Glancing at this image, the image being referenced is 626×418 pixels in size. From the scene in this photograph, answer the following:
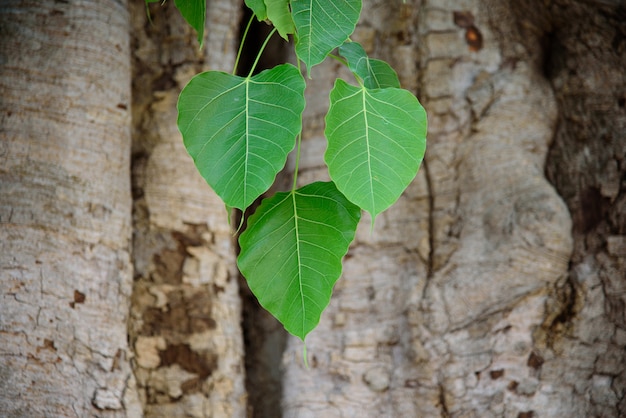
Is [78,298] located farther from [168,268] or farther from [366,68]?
[366,68]

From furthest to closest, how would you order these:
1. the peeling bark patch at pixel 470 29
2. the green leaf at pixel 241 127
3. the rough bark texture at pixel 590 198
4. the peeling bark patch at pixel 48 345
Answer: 1. the peeling bark patch at pixel 470 29
2. the rough bark texture at pixel 590 198
3. the peeling bark patch at pixel 48 345
4. the green leaf at pixel 241 127

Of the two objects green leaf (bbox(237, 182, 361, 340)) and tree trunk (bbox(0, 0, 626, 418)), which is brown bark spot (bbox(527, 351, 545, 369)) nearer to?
tree trunk (bbox(0, 0, 626, 418))

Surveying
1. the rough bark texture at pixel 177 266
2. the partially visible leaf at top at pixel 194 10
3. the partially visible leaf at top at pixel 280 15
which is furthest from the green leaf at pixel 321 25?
the rough bark texture at pixel 177 266

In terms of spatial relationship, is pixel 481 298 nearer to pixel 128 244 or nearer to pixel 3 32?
pixel 128 244

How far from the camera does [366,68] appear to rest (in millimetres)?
1160

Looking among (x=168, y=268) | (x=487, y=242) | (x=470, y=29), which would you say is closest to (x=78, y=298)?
(x=168, y=268)

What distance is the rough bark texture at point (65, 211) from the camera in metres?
1.22

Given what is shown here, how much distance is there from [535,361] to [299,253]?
0.68 metres

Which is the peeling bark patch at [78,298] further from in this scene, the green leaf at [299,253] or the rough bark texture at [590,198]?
the rough bark texture at [590,198]

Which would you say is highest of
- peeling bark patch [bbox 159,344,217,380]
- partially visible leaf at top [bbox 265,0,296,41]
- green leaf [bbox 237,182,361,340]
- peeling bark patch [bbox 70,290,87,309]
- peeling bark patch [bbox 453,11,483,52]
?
peeling bark patch [bbox 453,11,483,52]

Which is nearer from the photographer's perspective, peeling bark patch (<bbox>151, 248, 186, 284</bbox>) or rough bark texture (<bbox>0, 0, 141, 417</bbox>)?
rough bark texture (<bbox>0, 0, 141, 417</bbox>)

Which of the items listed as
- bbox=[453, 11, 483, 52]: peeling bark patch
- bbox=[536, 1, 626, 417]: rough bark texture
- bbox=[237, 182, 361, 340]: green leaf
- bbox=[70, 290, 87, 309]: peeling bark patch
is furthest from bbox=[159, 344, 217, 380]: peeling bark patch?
bbox=[453, 11, 483, 52]: peeling bark patch

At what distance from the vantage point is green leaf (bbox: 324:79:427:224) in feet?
3.11

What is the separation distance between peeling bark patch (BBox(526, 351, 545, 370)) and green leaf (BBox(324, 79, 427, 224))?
67 cm
